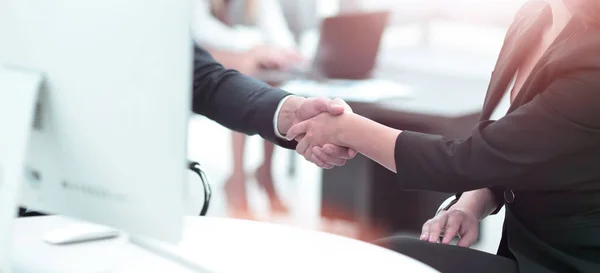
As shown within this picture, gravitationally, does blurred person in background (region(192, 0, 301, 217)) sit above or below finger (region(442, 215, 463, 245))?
above

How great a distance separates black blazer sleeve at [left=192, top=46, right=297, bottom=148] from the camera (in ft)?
5.55

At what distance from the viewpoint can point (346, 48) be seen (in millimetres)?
3041

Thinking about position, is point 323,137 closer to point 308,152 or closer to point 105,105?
point 308,152

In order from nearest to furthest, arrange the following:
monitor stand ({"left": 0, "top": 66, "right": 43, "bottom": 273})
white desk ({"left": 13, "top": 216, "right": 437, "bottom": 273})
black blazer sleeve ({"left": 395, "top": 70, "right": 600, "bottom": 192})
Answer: monitor stand ({"left": 0, "top": 66, "right": 43, "bottom": 273}) < white desk ({"left": 13, "top": 216, "right": 437, "bottom": 273}) < black blazer sleeve ({"left": 395, "top": 70, "right": 600, "bottom": 192})

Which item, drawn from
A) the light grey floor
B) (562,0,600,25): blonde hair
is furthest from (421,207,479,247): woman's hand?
the light grey floor

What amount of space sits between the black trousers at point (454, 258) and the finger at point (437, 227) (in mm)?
16

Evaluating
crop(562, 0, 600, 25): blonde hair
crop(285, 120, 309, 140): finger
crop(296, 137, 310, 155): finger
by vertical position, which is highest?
crop(562, 0, 600, 25): blonde hair

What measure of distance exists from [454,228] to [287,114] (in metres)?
0.44

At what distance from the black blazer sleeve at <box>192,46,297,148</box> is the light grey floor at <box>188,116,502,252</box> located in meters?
1.23

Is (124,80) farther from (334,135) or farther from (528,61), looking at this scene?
(528,61)

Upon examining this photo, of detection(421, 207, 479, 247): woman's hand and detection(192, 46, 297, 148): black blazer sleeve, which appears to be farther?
detection(192, 46, 297, 148): black blazer sleeve

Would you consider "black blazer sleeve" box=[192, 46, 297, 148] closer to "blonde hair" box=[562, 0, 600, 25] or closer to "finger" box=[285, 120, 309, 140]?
"finger" box=[285, 120, 309, 140]

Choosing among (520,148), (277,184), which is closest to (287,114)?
(520,148)

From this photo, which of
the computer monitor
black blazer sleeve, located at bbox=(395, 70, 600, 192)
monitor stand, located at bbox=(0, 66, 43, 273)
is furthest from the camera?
black blazer sleeve, located at bbox=(395, 70, 600, 192)
